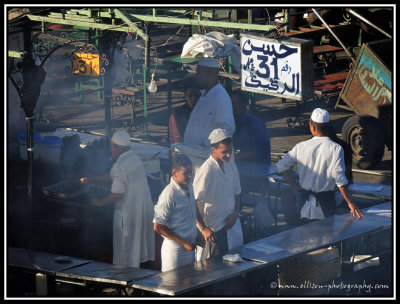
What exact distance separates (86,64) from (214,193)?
5.28 m

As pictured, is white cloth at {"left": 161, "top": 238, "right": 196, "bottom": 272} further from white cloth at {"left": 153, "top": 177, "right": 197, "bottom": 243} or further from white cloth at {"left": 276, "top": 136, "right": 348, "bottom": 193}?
white cloth at {"left": 276, "top": 136, "right": 348, "bottom": 193}

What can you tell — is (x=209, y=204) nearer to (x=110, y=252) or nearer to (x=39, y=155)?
(x=110, y=252)

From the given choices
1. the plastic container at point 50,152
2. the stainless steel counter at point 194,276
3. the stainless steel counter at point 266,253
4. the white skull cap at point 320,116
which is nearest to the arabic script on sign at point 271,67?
the white skull cap at point 320,116

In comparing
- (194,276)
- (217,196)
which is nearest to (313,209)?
(217,196)

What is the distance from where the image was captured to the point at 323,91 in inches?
597

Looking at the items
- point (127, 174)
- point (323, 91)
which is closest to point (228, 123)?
point (127, 174)

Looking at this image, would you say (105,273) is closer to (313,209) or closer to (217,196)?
(217,196)

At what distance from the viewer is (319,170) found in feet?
27.0

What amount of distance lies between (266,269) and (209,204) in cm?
85

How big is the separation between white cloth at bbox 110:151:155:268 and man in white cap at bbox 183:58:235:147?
4.79 feet

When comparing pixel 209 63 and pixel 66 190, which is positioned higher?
pixel 209 63

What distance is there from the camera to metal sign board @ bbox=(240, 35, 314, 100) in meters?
9.73

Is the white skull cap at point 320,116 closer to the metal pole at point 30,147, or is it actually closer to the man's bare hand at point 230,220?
the man's bare hand at point 230,220

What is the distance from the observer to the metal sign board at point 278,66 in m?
9.73
